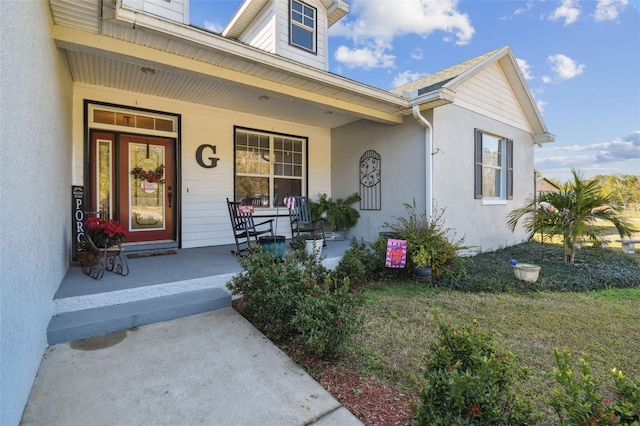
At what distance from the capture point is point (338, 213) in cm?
652

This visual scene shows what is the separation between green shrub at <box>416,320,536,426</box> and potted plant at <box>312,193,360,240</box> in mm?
5001

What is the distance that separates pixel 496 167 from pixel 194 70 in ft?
21.5

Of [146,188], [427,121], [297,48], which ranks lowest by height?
[146,188]

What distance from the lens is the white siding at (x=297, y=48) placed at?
6.23 m

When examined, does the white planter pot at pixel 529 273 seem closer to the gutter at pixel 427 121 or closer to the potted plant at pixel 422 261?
the potted plant at pixel 422 261

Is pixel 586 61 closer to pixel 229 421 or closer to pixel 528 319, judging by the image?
pixel 528 319

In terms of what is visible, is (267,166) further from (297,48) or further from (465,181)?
(465,181)

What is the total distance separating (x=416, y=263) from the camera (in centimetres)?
442

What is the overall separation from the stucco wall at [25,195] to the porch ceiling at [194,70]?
1.29 ft

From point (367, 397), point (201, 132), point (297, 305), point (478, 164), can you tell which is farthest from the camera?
point (478, 164)

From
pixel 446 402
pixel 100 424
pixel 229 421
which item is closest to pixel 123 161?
pixel 100 424

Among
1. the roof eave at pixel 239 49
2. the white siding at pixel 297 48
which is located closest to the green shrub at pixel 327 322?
the roof eave at pixel 239 49

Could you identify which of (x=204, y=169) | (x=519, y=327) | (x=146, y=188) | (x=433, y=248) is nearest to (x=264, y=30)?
(x=204, y=169)

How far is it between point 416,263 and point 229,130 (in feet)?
13.6
